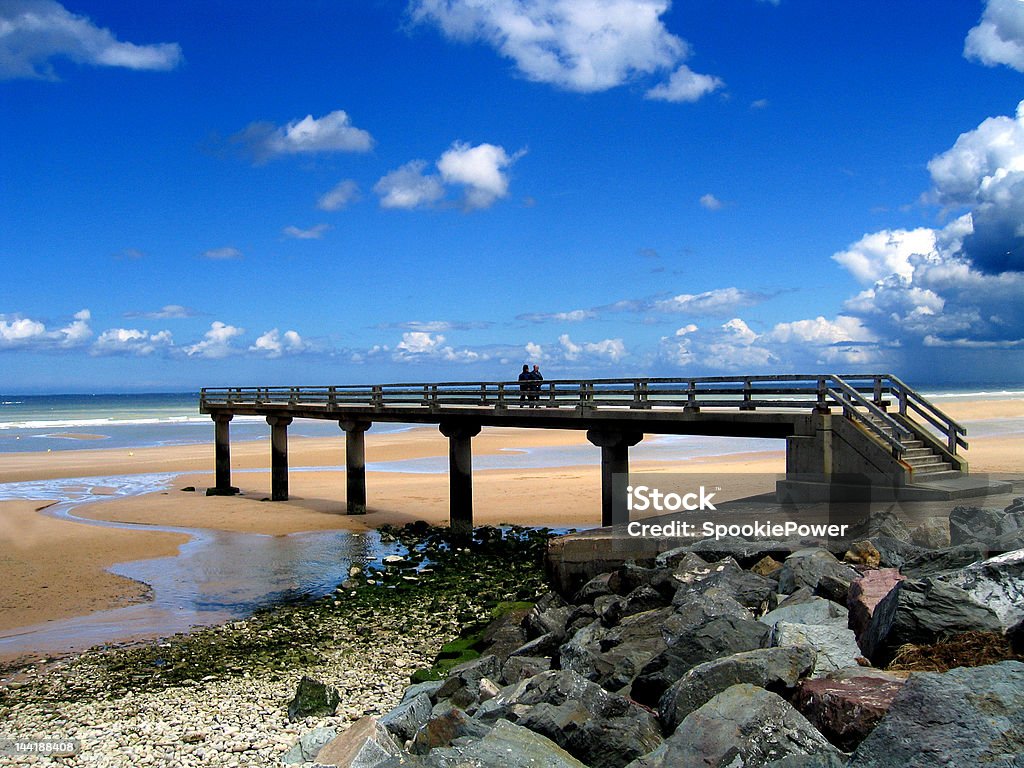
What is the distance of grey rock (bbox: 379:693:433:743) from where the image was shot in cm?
710

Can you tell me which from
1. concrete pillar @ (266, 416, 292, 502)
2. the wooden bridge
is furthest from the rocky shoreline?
concrete pillar @ (266, 416, 292, 502)

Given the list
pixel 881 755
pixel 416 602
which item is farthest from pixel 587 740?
pixel 416 602

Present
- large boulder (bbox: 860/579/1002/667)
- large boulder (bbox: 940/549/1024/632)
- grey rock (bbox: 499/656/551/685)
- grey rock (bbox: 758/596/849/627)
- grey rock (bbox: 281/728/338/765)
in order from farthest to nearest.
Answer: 1. grey rock (bbox: 499/656/551/685)
2. grey rock (bbox: 281/728/338/765)
3. grey rock (bbox: 758/596/849/627)
4. large boulder (bbox: 940/549/1024/632)
5. large boulder (bbox: 860/579/1002/667)

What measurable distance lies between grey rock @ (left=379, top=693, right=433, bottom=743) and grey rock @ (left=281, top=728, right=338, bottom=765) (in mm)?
575

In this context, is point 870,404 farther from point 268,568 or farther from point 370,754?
point 268,568

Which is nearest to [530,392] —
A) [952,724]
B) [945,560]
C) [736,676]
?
[945,560]

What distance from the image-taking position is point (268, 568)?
1667 centimetres

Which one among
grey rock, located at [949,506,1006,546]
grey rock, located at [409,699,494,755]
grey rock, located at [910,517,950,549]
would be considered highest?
grey rock, located at [949,506,1006,546]

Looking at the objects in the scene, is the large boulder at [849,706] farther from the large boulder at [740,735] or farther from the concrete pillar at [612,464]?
the concrete pillar at [612,464]

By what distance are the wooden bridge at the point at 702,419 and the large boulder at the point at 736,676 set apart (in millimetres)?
7495

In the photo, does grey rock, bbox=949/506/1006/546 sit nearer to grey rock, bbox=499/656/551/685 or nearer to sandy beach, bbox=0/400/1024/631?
grey rock, bbox=499/656/551/685

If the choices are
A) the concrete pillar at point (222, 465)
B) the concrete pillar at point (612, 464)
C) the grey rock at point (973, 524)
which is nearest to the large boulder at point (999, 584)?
the grey rock at point (973, 524)

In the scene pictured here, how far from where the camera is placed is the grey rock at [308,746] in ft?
24.1

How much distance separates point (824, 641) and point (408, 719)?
3.51m
